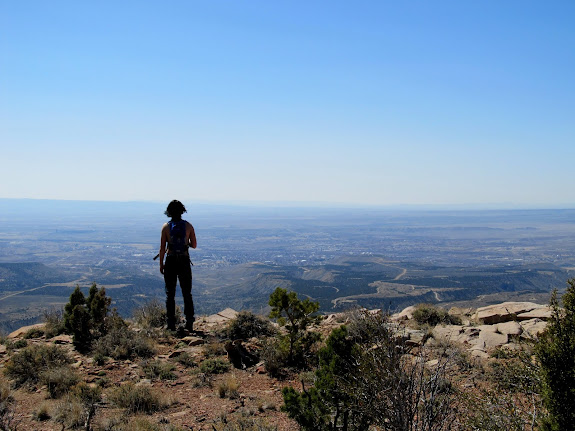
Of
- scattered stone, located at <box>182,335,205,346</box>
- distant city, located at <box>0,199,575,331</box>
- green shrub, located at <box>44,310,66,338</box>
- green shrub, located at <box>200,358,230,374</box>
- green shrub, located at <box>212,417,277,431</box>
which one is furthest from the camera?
distant city, located at <box>0,199,575,331</box>

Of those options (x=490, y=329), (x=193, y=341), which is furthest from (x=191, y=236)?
(x=490, y=329)

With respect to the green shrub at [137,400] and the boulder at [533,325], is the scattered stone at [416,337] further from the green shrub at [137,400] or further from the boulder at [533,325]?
the green shrub at [137,400]

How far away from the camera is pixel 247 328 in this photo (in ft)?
26.7

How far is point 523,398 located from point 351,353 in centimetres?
281

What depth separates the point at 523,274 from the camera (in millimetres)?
65625

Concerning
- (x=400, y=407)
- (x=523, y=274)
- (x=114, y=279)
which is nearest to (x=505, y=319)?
(x=400, y=407)

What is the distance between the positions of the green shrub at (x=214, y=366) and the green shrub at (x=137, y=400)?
118cm

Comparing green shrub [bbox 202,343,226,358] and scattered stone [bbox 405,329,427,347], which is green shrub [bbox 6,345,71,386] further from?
scattered stone [bbox 405,329,427,347]

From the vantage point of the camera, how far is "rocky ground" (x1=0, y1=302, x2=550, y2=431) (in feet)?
14.7

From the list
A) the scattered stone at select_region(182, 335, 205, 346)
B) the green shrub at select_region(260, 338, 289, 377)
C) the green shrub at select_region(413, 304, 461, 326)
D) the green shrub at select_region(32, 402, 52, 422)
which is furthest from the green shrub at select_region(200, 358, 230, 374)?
the green shrub at select_region(413, 304, 461, 326)

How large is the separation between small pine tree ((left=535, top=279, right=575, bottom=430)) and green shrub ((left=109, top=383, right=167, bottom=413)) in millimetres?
4272

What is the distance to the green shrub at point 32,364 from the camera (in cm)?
563

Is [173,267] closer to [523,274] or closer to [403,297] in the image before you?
[403,297]

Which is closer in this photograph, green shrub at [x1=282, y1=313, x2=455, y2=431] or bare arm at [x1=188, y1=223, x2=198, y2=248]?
green shrub at [x1=282, y1=313, x2=455, y2=431]
